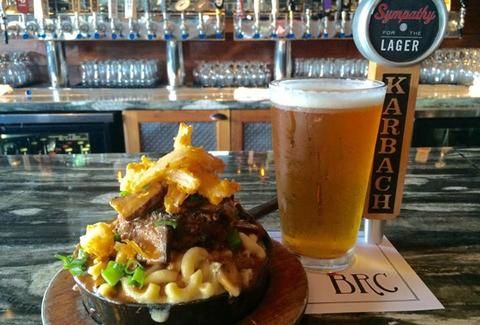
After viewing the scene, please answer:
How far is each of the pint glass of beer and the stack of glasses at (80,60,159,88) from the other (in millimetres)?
2748

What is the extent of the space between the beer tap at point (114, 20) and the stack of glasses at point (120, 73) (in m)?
0.26

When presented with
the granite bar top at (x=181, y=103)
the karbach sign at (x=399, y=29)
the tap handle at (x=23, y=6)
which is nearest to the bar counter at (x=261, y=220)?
the karbach sign at (x=399, y=29)

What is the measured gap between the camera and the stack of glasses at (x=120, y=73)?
11.3 ft

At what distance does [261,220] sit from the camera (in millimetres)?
1089

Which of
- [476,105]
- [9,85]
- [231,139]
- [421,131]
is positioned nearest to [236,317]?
[231,139]

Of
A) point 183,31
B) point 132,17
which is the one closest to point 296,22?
point 183,31

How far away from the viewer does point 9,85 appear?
3.35 m

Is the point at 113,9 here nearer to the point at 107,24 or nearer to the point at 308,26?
the point at 107,24

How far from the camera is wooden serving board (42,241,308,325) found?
0.65m

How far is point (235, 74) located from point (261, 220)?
8.23 ft

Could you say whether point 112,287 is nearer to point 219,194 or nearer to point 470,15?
point 219,194

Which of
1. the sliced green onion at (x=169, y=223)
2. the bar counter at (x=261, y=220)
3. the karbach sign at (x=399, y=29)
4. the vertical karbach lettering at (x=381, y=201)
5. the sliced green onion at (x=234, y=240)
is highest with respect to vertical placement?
the karbach sign at (x=399, y=29)

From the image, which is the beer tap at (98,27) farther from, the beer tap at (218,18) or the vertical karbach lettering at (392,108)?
the vertical karbach lettering at (392,108)

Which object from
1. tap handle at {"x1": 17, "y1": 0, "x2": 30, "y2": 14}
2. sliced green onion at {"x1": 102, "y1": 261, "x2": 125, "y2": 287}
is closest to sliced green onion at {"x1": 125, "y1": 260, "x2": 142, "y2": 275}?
sliced green onion at {"x1": 102, "y1": 261, "x2": 125, "y2": 287}
